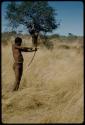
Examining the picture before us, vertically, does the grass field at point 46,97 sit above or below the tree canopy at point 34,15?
below

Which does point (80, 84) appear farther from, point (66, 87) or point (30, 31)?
point (30, 31)

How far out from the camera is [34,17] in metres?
25.9

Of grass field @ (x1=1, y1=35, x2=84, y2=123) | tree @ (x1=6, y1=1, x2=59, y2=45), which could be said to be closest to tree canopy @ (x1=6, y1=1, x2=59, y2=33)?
tree @ (x1=6, y1=1, x2=59, y2=45)

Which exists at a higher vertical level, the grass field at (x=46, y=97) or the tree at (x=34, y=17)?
the tree at (x=34, y=17)

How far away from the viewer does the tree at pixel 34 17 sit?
25.8 m

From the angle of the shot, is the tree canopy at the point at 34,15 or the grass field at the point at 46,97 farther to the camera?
the tree canopy at the point at 34,15

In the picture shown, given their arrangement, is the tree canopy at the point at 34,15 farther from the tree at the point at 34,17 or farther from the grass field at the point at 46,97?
the grass field at the point at 46,97

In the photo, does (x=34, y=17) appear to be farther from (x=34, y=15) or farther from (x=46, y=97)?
(x=46, y=97)

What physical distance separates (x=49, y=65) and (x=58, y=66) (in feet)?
2.78

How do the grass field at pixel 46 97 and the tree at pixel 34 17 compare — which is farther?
the tree at pixel 34 17

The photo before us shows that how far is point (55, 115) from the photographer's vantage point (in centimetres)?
685

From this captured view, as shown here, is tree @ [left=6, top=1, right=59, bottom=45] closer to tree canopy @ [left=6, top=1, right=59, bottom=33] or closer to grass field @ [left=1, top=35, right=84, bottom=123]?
tree canopy @ [left=6, top=1, right=59, bottom=33]

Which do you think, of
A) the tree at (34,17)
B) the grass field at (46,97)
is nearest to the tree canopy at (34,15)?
the tree at (34,17)

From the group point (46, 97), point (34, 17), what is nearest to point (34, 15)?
point (34, 17)
